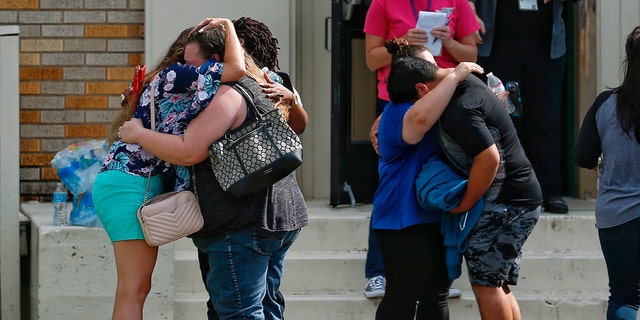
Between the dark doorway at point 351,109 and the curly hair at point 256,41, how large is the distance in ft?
7.43

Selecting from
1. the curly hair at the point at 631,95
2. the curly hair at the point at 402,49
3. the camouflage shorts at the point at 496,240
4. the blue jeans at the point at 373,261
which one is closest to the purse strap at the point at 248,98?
the curly hair at the point at 402,49

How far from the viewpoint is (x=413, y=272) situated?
4.84 m

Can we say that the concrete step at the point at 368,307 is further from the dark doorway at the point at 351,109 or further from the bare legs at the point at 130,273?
the bare legs at the point at 130,273

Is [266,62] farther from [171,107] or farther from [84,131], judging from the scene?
[84,131]

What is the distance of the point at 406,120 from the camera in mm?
4762

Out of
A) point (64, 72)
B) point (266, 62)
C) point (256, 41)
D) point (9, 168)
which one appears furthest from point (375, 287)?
point (64, 72)

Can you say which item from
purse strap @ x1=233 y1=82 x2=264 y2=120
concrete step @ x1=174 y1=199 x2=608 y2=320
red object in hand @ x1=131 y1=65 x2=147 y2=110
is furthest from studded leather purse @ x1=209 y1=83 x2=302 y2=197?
concrete step @ x1=174 y1=199 x2=608 y2=320

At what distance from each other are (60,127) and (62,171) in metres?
1.38

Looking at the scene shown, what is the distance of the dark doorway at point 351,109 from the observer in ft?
23.4

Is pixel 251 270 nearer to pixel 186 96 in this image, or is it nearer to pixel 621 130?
Answer: pixel 186 96

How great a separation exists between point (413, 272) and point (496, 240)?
392 mm

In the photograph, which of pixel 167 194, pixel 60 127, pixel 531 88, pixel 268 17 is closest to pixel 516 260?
pixel 167 194

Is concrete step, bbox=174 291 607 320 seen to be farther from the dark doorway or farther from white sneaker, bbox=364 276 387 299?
the dark doorway

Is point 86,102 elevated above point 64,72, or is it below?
below
